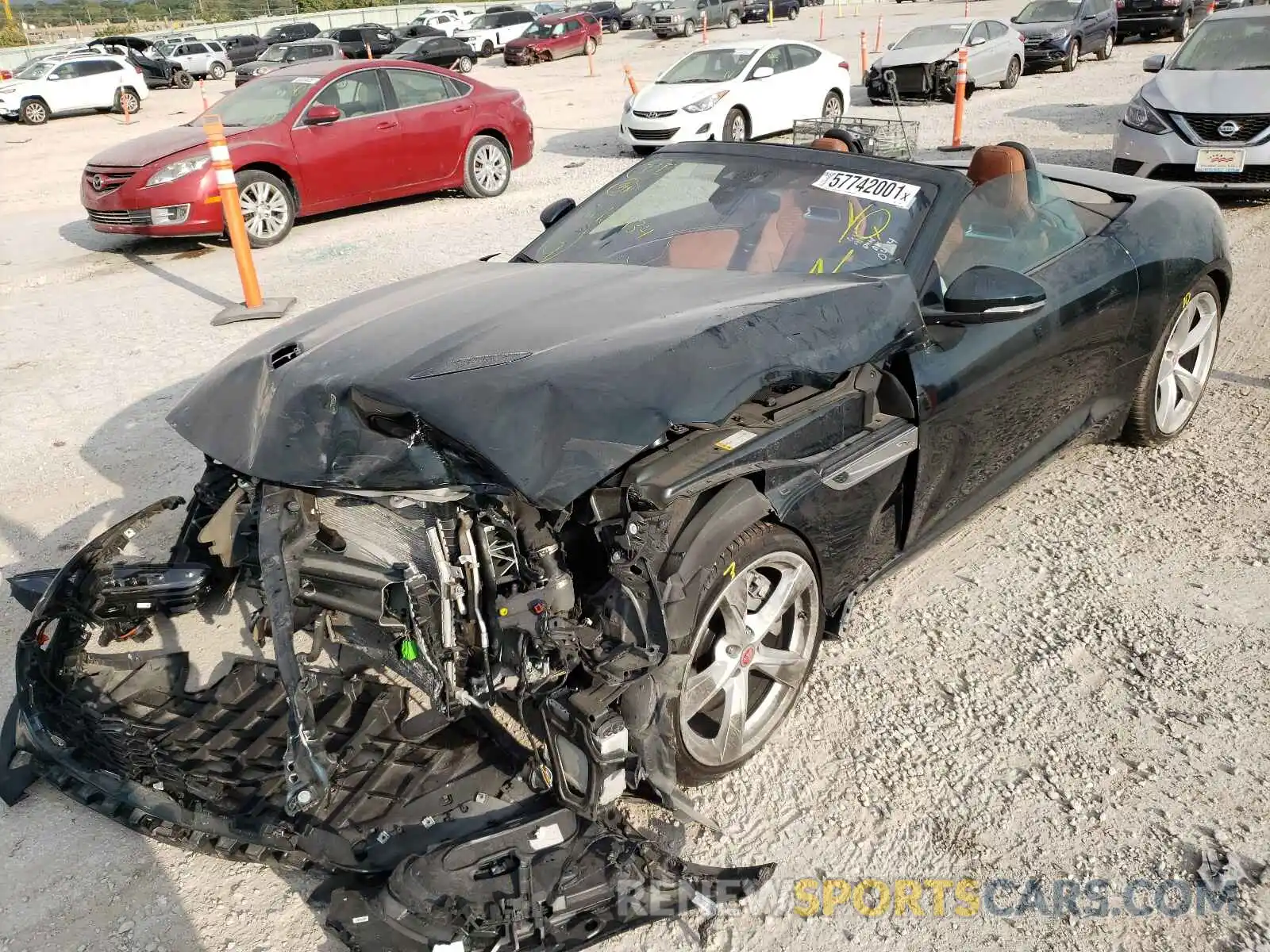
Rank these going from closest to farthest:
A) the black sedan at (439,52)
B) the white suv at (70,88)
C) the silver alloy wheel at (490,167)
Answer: the silver alloy wheel at (490,167) < the white suv at (70,88) < the black sedan at (439,52)

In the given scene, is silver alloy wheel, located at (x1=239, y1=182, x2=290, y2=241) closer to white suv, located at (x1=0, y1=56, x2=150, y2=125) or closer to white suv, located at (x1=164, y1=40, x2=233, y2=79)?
white suv, located at (x1=0, y1=56, x2=150, y2=125)

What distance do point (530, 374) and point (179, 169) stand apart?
8.06m

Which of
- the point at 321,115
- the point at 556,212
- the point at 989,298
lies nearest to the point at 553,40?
the point at 321,115

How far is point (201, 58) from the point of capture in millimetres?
30703

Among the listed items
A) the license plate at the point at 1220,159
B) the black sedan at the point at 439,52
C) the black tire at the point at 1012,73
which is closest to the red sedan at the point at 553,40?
the black sedan at the point at 439,52

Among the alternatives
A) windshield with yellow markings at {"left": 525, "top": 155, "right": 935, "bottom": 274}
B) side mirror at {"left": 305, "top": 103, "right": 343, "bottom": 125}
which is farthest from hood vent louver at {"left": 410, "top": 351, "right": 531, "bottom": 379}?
side mirror at {"left": 305, "top": 103, "right": 343, "bottom": 125}

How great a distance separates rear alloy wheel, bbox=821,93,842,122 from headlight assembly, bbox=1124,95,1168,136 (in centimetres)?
583

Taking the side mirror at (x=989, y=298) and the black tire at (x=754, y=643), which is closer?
the black tire at (x=754, y=643)

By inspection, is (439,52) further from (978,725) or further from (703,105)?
(978,725)

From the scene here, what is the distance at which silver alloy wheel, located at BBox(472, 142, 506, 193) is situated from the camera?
11.1 metres

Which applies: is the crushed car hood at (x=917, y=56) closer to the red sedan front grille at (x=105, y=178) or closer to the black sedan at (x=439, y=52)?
the red sedan front grille at (x=105, y=178)

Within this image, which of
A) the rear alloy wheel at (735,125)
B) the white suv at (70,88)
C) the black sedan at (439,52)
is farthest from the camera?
the black sedan at (439,52)

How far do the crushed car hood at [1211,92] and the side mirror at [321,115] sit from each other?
7.89m

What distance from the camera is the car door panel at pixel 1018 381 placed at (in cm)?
314
